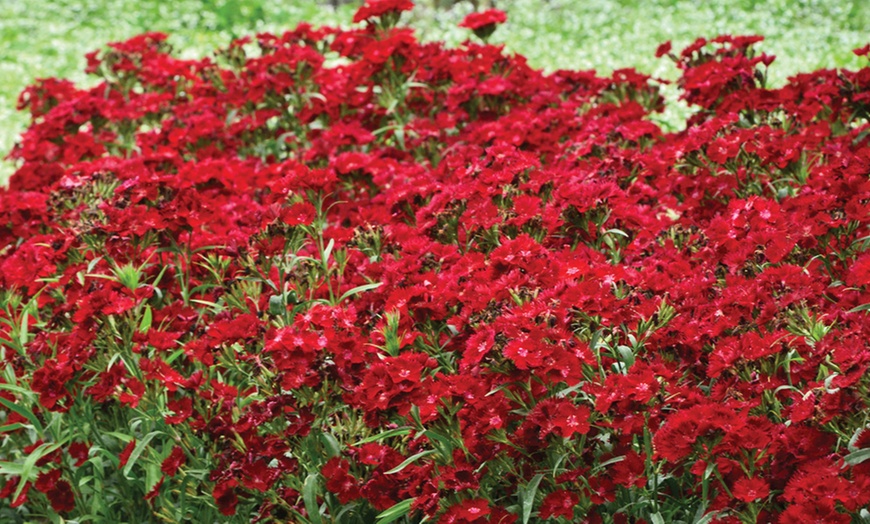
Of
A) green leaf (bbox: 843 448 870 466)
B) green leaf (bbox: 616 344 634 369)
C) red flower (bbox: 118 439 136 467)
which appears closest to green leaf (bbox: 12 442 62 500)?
red flower (bbox: 118 439 136 467)

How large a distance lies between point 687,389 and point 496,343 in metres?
0.42

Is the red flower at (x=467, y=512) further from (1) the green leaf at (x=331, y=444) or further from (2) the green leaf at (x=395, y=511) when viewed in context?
(1) the green leaf at (x=331, y=444)

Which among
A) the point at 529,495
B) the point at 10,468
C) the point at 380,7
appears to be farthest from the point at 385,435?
the point at 380,7

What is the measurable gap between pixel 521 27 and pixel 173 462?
8.08 meters

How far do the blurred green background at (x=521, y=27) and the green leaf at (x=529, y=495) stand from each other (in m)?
4.63

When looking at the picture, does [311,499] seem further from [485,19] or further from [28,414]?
[485,19]

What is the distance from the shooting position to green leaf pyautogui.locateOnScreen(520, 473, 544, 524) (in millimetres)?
2164

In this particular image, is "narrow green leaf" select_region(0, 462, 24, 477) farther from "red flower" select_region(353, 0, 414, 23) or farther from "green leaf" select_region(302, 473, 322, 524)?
"red flower" select_region(353, 0, 414, 23)

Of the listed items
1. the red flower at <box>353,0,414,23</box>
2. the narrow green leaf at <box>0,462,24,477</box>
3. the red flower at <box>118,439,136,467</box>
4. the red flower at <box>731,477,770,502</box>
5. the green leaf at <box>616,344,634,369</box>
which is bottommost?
the narrow green leaf at <box>0,462,24,477</box>

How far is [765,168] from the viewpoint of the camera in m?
3.30

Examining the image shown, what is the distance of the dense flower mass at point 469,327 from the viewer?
218 centimetres

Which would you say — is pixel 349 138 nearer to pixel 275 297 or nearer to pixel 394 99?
pixel 394 99

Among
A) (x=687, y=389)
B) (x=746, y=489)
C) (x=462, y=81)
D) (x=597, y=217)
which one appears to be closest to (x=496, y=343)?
(x=687, y=389)

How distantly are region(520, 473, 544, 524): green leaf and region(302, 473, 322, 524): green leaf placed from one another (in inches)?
19.7
